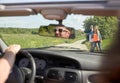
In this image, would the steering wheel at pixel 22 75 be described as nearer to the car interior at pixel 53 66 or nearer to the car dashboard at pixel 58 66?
the car interior at pixel 53 66

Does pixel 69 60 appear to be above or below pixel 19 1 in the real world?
below

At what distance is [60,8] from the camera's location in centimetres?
172

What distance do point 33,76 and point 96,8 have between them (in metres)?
2.47

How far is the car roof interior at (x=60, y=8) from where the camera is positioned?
152 cm

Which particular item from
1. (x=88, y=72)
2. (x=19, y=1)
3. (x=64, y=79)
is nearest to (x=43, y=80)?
(x=64, y=79)

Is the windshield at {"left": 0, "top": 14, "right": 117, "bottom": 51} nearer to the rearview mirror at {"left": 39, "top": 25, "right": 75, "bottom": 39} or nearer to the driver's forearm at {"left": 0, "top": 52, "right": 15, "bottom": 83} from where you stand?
the rearview mirror at {"left": 39, "top": 25, "right": 75, "bottom": 39}

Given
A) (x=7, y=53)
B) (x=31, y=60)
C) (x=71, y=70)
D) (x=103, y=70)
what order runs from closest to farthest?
(x=103, y=70), (x=7, y=53), (x=31, y=60), (x=71, y=70)

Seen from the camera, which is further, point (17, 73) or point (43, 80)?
point (43, 80)

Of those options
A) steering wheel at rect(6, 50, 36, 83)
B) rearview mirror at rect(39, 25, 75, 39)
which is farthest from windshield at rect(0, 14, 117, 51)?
steering wheel at rect(6, 50, 36, 83)

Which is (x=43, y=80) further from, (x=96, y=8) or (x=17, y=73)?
(x=96, y=8)

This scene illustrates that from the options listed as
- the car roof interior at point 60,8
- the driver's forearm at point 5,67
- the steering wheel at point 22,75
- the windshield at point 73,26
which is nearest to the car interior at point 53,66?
the steering wheel at point 22,75

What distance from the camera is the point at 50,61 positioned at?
15.1ft

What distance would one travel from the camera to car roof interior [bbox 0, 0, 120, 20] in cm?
152

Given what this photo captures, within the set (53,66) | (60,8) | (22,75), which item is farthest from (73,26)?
(53,66)
